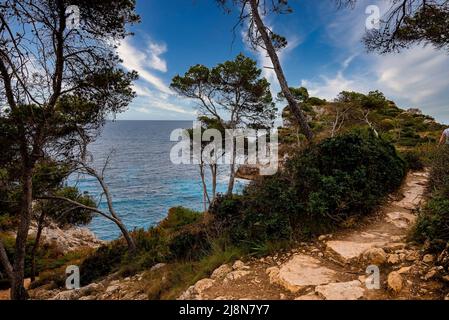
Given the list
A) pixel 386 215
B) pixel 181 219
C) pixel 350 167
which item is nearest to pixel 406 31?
pixel 350 167

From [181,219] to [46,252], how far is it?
815 cm

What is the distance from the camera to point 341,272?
126 inches

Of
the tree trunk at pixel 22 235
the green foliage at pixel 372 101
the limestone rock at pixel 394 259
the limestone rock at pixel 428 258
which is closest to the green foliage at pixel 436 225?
the limestone rock at pixel 428 258

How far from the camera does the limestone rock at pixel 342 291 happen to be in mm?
2623

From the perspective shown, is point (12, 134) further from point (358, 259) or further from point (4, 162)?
point (358, 259)

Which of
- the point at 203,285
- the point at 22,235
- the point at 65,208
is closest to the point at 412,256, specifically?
the point at 203,285

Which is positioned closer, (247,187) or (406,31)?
(247,187)

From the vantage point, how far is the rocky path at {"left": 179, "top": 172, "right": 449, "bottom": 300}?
8.59 feet

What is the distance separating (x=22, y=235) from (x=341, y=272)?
715cm

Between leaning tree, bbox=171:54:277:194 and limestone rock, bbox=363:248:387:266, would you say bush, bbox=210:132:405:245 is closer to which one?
limestone rock, bbox=363:248:387:266

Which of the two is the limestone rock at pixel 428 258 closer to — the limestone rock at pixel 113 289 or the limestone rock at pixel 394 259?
the limestone rock at pixel 394 259

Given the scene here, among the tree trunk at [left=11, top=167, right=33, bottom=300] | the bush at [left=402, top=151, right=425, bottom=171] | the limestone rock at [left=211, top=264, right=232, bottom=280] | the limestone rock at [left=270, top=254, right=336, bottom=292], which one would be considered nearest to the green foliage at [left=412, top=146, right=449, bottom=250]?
the limestone rock at [left=270, top=254, right=336, bottom=292]

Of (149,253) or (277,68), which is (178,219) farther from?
(277,68)
